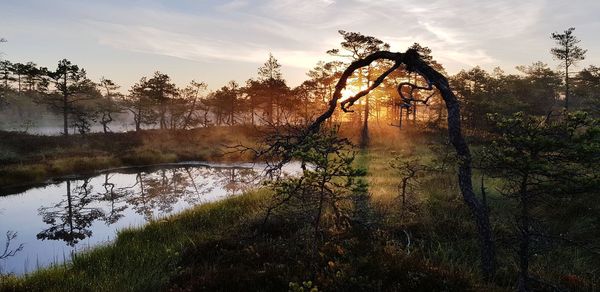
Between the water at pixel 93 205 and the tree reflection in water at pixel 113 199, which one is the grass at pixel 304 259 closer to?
the water at pixel 93 205

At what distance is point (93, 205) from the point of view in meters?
16.3

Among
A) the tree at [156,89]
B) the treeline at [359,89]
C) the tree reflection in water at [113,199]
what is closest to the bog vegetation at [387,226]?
the tree reflection in water at [113,199]

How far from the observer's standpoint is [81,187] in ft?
66.0

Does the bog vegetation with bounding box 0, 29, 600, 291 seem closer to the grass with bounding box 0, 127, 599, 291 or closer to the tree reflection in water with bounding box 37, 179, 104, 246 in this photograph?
the grass with bounding box 0, 127, 599, 291

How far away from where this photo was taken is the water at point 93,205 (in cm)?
1109

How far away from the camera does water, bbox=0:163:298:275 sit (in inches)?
436

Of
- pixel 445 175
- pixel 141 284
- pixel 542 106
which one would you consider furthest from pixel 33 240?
pixel 542 106

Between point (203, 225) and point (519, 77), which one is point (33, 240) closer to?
point (203, 225)

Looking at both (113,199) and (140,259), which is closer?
(140,259)

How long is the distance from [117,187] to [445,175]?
18127mm

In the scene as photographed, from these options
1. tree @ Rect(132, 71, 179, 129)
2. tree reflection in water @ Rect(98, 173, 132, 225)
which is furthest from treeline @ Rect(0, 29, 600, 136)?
tree reflection in water @ Rect(98, 173, 132, 225)

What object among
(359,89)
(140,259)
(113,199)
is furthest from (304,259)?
(359,89)

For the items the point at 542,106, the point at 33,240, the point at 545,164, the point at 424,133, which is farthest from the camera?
the point at 542,106

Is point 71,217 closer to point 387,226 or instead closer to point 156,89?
point 387,226
